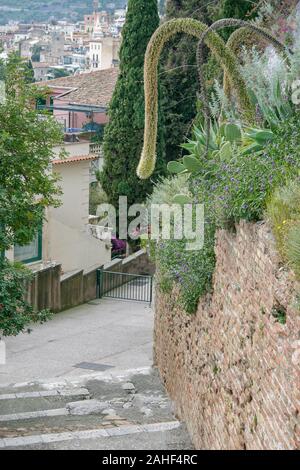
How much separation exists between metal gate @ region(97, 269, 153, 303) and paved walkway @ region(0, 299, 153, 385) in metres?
1.82

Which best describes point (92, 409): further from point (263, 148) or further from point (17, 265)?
point (263, 148)

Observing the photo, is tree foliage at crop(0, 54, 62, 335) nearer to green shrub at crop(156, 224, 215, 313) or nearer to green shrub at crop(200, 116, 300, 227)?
green shrub at crop(156, 224, 215, 313)

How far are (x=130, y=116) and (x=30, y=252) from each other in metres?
7.34

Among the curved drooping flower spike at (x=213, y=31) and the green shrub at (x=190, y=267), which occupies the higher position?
the curved drooping flower spike at (x=213, y=31)

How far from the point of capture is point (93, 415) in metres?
11.8

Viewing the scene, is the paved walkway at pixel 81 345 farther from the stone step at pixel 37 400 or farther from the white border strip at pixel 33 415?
the white border strip at pixel 33 415

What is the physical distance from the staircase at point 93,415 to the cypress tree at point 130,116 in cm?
1600

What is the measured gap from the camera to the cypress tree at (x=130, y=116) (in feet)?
97.2

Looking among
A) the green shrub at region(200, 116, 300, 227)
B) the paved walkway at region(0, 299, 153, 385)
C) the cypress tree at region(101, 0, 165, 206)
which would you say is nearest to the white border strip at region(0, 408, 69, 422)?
the paved walkway at region(0, 299, 153, 385)

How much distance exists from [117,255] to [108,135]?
13.9 ft

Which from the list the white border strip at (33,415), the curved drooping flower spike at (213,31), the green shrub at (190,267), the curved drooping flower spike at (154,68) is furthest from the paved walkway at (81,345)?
the curved drooping flower spike at (154,68)

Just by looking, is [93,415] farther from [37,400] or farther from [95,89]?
[95,89]

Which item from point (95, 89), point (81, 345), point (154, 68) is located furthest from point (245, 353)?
point (95, 89)
